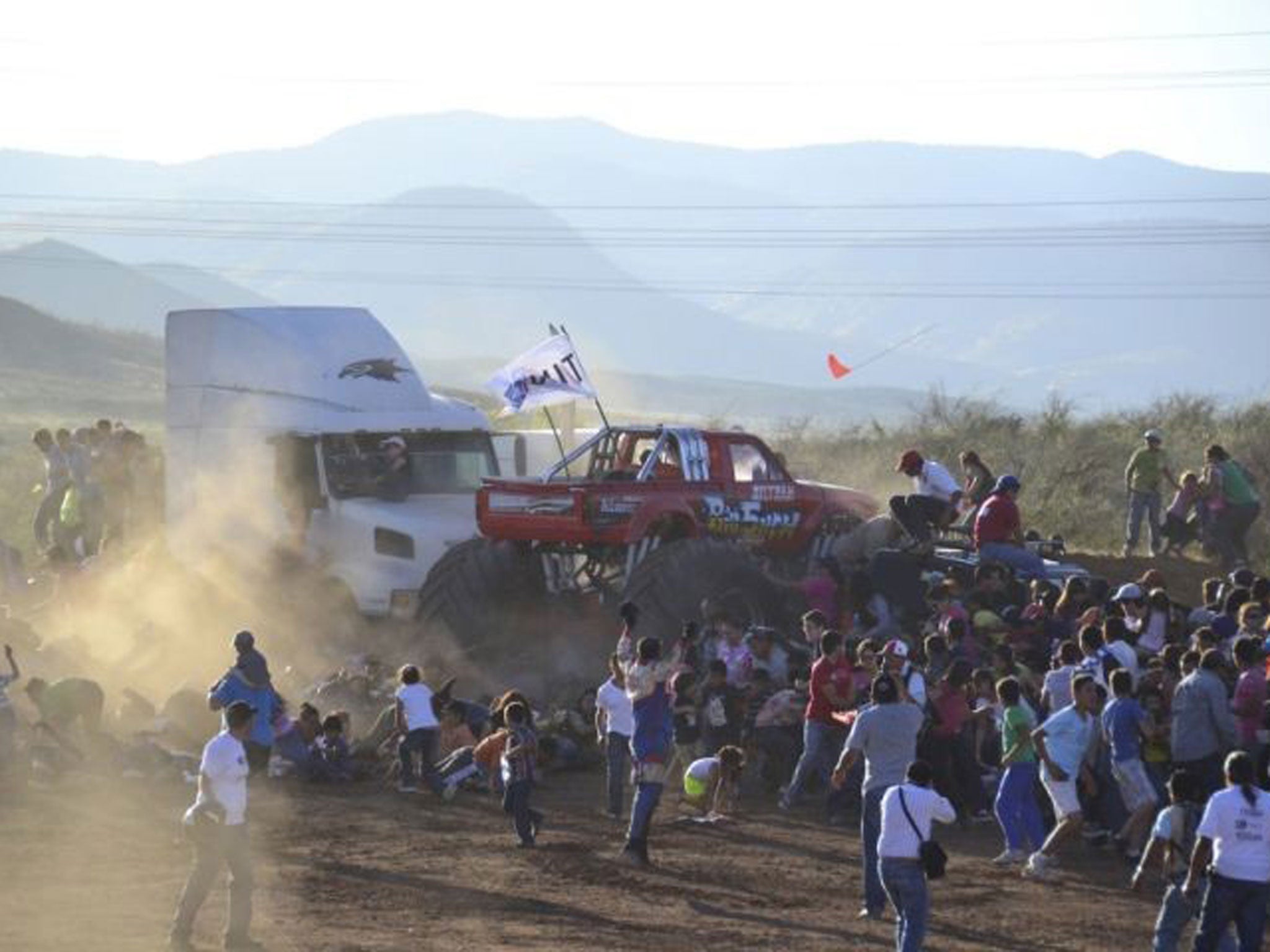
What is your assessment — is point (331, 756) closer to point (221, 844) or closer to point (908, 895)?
point (221, 844)

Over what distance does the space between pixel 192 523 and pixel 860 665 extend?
37.0 feet

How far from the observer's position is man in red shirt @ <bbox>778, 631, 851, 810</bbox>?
18203 millimetres

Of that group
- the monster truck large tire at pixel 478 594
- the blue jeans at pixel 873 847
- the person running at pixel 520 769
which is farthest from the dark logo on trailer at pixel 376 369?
the blue jeans at pixel 873 847

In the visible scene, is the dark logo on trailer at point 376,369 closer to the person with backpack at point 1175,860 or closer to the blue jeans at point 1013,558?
the blue jeans at point 1013,558

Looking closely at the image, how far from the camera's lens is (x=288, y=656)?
26.1 metres

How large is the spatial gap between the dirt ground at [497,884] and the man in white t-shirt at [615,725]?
0.26m


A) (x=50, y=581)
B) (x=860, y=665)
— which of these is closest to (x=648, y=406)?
(x=50, y=581)

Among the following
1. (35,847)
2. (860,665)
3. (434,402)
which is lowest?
(35,847)

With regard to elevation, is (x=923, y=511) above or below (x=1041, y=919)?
above

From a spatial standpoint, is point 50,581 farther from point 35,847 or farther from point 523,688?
point 35,847

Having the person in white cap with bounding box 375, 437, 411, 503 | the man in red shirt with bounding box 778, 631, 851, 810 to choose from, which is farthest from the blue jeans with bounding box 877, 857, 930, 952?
the person in white cap with bounding box 375, 437, 411, 503

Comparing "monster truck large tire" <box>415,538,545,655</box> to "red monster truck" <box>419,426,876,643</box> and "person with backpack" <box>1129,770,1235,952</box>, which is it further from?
"person with backpack" <box>1129,770,1235,952</box>

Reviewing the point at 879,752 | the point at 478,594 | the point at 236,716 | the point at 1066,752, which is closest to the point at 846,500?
the point at 478,594

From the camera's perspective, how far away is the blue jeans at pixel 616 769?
738 inches
